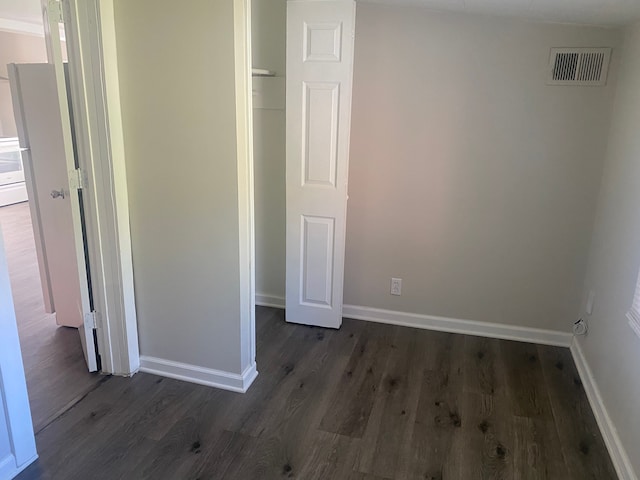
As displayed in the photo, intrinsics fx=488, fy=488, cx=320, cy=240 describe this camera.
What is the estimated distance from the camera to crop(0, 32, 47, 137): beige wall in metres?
6.56

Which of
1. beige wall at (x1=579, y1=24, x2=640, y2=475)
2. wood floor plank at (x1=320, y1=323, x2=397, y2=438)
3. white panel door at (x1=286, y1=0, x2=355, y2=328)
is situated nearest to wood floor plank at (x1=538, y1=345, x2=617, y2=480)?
beige wall at (x1=579, y1=24, x2=640, y2=475)

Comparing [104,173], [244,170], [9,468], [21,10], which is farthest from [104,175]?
[21,10]

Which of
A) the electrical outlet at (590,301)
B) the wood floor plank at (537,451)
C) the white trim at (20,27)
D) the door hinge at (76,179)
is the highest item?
the white trim at (20,27)

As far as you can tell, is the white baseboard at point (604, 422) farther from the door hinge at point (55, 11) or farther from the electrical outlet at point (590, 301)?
the door hinge at point (55, 11)

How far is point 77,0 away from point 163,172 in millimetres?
851

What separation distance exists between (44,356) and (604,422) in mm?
3060

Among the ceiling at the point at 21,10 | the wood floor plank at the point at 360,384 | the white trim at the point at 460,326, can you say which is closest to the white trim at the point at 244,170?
the wood floor plank at the point at 360,384

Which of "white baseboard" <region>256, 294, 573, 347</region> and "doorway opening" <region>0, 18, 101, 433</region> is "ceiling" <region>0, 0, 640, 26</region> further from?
"doorway opening" <region>0, 18, 101, 433</region>

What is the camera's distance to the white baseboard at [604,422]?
80.1 inches

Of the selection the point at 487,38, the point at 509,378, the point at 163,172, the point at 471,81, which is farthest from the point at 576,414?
the point at 163,172

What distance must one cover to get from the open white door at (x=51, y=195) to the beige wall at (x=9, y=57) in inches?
180

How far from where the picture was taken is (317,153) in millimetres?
3074

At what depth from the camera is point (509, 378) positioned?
9.20 ft

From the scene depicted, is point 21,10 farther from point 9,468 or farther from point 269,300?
point 9,468
